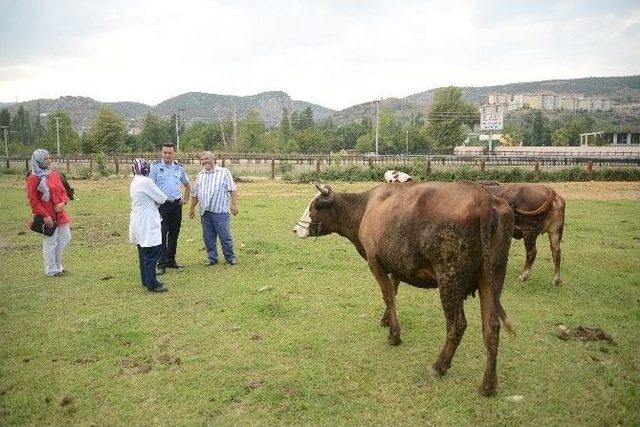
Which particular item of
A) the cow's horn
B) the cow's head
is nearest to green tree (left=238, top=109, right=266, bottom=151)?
the cow's head

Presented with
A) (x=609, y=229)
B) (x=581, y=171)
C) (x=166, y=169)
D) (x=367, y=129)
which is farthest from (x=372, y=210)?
(x=367, y=129)

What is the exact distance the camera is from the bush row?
2747 centimetres

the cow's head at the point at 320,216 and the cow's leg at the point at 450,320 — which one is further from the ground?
the cow's head at the point at 320,216

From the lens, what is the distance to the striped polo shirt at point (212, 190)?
9.38 meters

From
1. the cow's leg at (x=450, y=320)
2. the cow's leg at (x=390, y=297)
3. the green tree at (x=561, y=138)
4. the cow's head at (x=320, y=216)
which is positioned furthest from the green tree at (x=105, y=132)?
the green tree at (x=561, y=138)

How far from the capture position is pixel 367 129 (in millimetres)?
123812

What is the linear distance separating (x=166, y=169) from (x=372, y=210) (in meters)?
4.88

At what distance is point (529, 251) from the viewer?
8.65 m

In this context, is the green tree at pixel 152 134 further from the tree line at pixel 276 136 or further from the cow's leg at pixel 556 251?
the cow's leg at pixel 556 251

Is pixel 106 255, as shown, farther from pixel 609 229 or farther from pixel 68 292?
pixel 609 229

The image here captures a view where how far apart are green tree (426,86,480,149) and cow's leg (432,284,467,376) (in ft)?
304

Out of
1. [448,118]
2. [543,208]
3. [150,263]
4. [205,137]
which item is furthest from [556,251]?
[205,137]

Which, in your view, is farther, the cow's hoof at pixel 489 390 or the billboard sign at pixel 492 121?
the billboard sign at pixel 492 121

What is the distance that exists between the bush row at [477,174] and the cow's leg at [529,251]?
18341 mm
